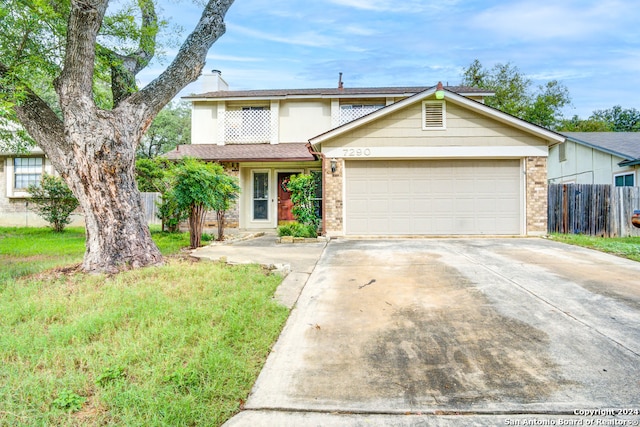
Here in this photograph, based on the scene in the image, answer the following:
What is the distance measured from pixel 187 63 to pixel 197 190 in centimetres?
278

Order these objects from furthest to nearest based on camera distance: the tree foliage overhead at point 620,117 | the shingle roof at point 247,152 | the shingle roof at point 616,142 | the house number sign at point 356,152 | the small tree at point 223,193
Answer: the tree foliage overhead at point 620,117
the shingle roof at point 616,142
the shingle roof at point 247,152
the house number sign at point 356,152
the small tree at point 223,193

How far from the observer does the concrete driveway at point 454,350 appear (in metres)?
2.14

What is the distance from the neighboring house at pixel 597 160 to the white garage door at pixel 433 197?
234 inches

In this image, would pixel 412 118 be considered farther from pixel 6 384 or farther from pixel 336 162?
pixel 6 384

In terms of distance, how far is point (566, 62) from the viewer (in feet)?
82.1

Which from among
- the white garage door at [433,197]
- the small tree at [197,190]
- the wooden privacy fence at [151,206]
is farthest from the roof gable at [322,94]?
the small tree at [197,190]

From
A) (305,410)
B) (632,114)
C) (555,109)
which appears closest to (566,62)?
(555,109)

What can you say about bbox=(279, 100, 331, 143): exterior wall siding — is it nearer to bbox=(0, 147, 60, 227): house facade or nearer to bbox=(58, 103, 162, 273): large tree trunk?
bbox=(58, 103, 162, 273): large tree trunk

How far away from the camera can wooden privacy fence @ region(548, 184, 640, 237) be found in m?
11.2

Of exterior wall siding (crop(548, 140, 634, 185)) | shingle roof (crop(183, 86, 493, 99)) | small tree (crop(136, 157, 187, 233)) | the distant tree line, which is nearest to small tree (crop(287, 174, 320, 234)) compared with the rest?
small tree (crop(136, 157, 187, 233))

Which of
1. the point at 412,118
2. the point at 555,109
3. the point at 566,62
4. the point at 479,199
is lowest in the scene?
the point at 479,199

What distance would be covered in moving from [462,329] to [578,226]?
10.7m

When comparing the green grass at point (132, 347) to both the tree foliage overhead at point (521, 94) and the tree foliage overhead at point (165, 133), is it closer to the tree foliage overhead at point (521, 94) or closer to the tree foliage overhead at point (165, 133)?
the tree foliage overhead at point (165, 133)

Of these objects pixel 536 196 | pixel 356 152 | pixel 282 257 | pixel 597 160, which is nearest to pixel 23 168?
pixel 356 152
